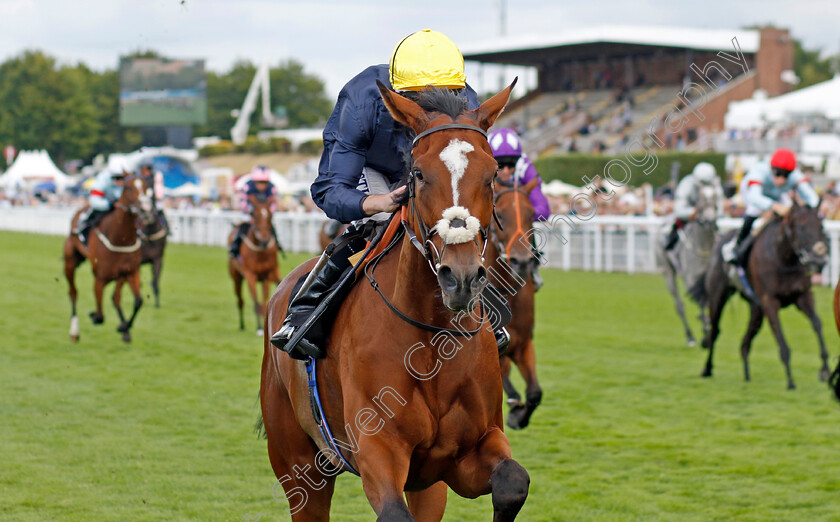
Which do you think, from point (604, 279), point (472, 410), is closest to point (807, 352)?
point (604, 279)

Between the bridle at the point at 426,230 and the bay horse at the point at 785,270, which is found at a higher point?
the bridle at the point at 426,230

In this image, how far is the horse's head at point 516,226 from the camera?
617 cm

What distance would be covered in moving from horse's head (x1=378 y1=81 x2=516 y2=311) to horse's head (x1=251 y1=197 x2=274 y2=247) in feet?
29.7

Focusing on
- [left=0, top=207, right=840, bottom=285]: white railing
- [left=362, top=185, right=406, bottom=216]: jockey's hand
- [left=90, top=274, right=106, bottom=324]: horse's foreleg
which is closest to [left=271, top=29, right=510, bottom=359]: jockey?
[left=362, top=185, right=406, bottom=216]: jockey's hand

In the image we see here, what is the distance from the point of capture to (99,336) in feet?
38.3

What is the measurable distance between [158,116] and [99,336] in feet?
105

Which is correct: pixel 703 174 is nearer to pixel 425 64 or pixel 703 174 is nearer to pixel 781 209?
pixel 781 209

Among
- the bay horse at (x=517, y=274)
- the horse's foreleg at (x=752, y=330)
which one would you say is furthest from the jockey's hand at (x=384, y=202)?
the horse's foreleg at (x=752, y=330)

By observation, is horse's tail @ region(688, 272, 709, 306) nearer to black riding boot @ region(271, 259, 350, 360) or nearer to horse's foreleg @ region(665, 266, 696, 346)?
horse's foreleg @ region(665, 266, 696, 346)

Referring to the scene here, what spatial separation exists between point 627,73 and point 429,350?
38.1 metres

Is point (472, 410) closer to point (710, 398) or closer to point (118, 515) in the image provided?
point (118, 515)

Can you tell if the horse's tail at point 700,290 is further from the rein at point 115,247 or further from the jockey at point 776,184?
the rein at point 115,247

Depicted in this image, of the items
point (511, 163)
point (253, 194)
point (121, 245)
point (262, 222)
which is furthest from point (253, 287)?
point (511, 163)

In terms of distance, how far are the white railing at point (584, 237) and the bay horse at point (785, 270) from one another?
183cm
